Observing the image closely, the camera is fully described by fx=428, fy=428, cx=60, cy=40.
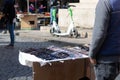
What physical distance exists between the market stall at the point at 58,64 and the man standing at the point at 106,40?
119 cm

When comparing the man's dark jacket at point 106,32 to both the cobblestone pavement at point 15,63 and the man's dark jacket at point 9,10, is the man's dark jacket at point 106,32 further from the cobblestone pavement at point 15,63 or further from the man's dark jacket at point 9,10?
the man's dark jacket at point 9,10

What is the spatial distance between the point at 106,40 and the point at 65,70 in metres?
1.53

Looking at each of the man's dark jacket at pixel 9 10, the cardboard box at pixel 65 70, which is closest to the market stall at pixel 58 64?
the cardboard box at pixel 65 70

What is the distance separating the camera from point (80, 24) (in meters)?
16.3

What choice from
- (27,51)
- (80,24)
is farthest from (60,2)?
(27,51)

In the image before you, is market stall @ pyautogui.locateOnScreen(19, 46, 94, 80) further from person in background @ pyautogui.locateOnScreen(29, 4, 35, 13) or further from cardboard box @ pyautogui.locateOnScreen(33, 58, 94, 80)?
person in background @ pyautogui.locateOnScreen(29, 4, 35, 13)

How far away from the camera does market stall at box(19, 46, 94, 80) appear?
207 inches

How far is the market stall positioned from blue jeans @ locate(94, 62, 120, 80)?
1.19 meters

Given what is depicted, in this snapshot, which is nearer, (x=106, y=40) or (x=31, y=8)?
(x=106, y=40)

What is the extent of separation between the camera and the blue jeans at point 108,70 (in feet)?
13.4

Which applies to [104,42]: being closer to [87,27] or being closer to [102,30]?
[102,30]

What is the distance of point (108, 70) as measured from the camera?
13.4ft

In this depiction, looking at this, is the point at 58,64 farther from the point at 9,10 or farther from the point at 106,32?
the point at 9,10

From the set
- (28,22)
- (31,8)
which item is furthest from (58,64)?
(31,8)
